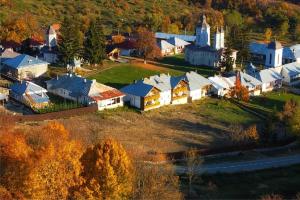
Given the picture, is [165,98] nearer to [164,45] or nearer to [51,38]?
[51,38]

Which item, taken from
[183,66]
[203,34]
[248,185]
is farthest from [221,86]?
[248,185]

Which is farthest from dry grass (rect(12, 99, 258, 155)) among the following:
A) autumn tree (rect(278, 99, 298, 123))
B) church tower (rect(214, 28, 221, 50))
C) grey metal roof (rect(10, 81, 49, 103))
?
church tower (rect(214, 28, 221, 50))

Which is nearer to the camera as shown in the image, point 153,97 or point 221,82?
point 153,97

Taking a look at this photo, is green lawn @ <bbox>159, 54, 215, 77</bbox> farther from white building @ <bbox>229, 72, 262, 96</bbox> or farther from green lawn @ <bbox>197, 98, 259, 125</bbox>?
green lawn @ <bbox>197, 98, 259, 125</bbox>

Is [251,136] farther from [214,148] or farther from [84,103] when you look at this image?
[84,103]

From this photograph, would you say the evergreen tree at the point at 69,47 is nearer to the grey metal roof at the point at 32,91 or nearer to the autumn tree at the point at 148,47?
the autumn tree at the point at 148,47

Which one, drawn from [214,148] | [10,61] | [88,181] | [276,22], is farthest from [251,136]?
[276,22]
